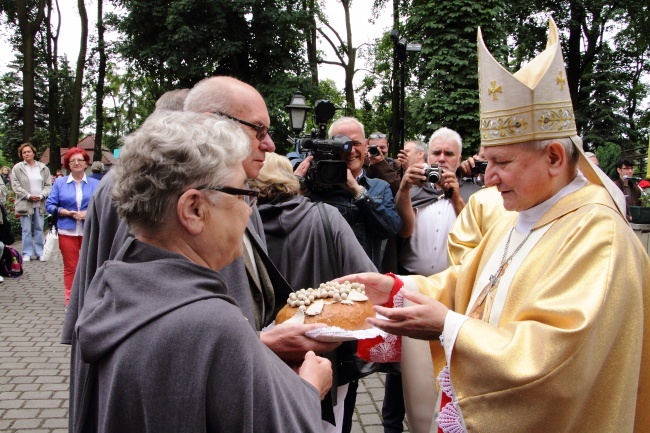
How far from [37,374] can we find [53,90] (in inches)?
1019

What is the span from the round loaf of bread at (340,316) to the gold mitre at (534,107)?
879 mm

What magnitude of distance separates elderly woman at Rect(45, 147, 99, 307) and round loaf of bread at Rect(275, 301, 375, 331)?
5659 mm

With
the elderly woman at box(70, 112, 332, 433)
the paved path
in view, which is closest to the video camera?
the elderly woman at box(70, 112, 332, 433)

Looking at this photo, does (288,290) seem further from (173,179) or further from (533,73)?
(533,73)

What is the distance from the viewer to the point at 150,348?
4.18 ft

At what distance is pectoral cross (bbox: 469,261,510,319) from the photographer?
7.88ft

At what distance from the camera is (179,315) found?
129 centimetres

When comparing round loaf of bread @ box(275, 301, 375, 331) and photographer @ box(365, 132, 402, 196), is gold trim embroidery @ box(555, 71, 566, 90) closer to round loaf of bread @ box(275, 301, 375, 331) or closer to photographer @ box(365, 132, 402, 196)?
round loaf of bread @ box(275, 301, 375, 331)

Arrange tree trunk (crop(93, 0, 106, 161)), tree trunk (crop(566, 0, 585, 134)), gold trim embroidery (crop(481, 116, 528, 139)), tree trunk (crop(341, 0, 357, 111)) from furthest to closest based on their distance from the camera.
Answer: tree trunk (crop(341, 0, 357, 111)) < tree trunk (crop(93, 0, 106, 161)) < tree trunk (crop(566, 0, 585, 134)) < gold trim embroidery (crop(481, 116, 528, 139))

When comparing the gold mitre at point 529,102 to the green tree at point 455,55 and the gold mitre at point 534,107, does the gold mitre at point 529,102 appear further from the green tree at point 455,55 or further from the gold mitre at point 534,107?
the green tree at point 455,55

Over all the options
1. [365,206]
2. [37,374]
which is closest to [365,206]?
[365,206]

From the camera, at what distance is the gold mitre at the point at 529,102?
2254 millimetres

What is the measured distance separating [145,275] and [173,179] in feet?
0.84

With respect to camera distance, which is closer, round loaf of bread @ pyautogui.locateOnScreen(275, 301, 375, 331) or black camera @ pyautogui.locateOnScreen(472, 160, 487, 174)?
round loaf of bread @ pyautogui.locateOnScreen(275, 301, 375, 331)
